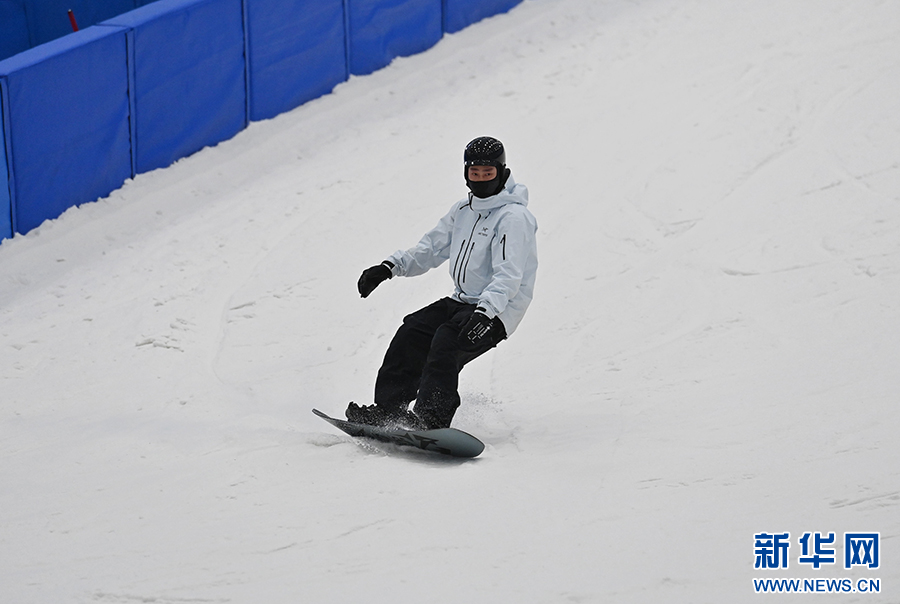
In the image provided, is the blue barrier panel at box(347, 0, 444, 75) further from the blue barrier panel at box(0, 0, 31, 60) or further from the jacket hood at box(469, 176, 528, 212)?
the jacket hood at box(469, 176, 528, 212)

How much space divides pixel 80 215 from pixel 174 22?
191 cm

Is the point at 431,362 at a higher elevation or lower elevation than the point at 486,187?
lower

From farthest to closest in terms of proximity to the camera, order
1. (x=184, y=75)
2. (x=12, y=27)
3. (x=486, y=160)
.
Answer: (x=12, y=27)
(x=184, y=75)
(x=486, y=160)

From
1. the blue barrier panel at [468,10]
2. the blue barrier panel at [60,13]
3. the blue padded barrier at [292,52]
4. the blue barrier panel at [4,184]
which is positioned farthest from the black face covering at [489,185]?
the blue barrier panel at [60,13]

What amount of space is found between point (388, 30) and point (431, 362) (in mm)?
6797

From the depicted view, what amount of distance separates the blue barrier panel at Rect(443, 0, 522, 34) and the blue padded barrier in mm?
1567

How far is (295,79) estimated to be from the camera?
10109 mm

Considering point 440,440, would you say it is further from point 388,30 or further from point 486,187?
point 388,30

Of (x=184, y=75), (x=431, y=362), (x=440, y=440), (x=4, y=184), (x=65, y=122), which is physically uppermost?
(x=184, y=75)

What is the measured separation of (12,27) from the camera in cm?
1121

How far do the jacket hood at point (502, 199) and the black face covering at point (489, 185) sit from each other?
20 mm

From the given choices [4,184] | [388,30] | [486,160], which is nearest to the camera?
[486,160]

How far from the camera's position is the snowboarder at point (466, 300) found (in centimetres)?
477

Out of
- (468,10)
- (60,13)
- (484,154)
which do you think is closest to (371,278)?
(484,154)
